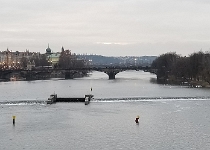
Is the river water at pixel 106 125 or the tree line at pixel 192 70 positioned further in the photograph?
the tree line at pixel 192 70

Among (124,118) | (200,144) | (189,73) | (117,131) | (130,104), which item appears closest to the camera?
(200,144)

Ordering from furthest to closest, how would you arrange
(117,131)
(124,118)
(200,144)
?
(124,118)
(117,131)
(200,144)

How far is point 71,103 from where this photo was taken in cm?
6184

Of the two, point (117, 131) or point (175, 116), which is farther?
point (175, 116)

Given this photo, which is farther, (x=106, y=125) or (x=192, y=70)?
(x=192, y=70)

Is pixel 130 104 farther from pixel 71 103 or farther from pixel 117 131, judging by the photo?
pixel 117 131

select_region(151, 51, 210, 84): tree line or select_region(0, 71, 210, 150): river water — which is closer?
select_region(0, 71, 210, 150): river water

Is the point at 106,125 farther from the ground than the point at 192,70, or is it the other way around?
the point at 192,70

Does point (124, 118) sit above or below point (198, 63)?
below

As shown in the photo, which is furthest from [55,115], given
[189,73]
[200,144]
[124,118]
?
[189,73]

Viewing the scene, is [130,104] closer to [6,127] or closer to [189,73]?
[6,127]

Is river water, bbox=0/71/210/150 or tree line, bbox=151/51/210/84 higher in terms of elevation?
tree line, bbox=151/51/210/84

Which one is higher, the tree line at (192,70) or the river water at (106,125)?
the tree line at (192,70)

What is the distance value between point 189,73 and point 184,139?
70969mm
